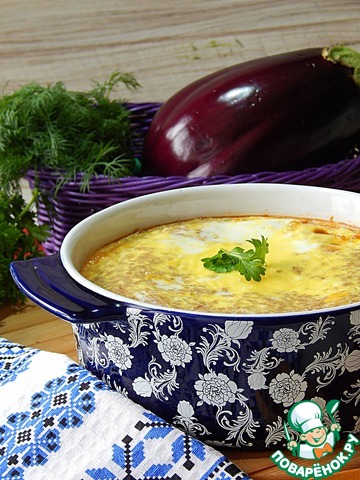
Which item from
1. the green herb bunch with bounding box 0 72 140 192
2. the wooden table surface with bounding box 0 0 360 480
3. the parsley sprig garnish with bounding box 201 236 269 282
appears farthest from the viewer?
the wooden table surface with bounding box 0 0 360 480

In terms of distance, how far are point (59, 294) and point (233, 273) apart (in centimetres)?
24

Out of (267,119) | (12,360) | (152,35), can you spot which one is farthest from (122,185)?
(152,35)

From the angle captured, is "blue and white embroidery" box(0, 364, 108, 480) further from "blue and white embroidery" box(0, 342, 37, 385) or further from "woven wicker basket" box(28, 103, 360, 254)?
"woven wicker basket" box(28, 103, 360, 254)

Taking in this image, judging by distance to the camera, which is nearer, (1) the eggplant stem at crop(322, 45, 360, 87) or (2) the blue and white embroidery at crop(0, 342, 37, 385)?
(2) the blue and white embroidery at crop(0, 342, 37, 385)

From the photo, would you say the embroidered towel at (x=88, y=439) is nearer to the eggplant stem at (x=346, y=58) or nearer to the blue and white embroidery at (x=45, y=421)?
the blue and white embroidery at (x=45, y=421)

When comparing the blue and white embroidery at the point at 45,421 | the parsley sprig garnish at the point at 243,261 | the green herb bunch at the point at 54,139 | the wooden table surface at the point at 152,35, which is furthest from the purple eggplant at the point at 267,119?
the wooden table surface at the point at 152,35

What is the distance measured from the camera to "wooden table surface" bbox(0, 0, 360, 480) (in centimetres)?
212

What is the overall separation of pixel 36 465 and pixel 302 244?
48 centimetres

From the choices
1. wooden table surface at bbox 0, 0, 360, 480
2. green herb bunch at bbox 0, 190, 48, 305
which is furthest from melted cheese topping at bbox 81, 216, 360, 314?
wooden table surface at bbox 0, 0, 360, 480

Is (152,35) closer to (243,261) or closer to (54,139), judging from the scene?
(54,139)

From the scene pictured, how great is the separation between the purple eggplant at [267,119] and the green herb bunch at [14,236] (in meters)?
0.27

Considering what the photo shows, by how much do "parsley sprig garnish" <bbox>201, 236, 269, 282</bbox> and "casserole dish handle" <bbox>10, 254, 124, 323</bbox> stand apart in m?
0.19

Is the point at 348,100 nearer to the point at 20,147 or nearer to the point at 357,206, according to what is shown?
the point at 357,206

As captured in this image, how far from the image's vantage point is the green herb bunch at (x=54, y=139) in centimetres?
144
